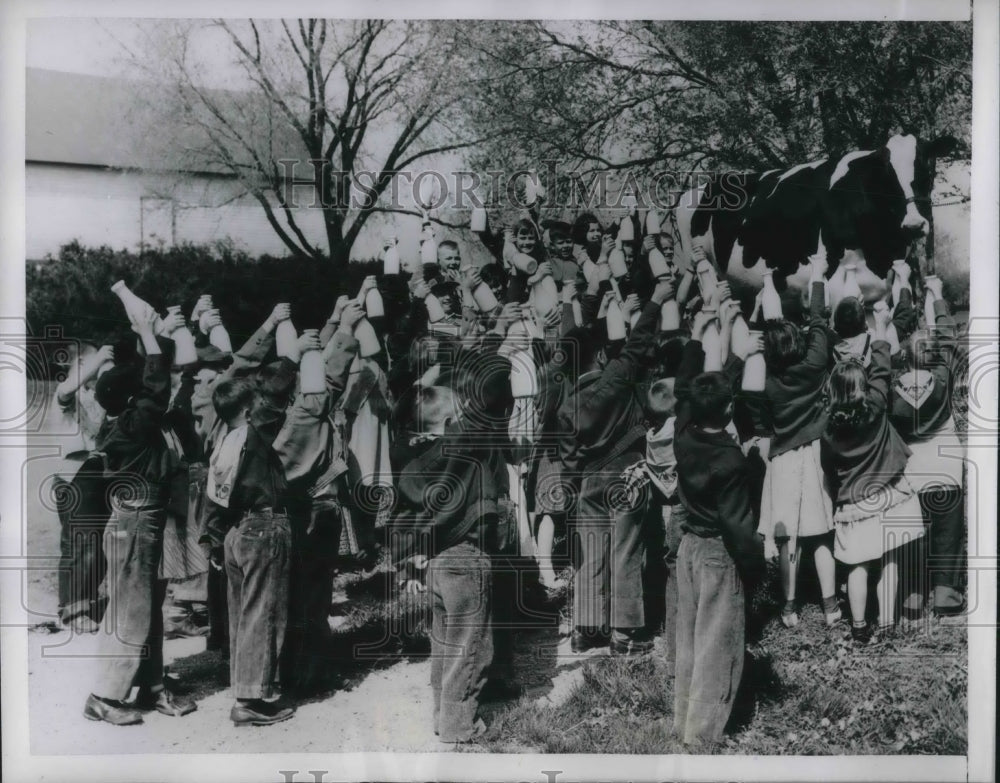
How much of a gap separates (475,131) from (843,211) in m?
1.90

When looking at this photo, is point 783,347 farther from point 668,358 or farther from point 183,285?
point 183,285

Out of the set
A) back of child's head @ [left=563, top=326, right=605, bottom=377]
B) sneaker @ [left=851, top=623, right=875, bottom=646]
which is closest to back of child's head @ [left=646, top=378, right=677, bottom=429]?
back of child's head @ [left=563, top=326, right=605, bottom=377]

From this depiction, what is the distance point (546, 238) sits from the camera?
4.76 meters

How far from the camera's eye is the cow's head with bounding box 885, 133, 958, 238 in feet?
15.7

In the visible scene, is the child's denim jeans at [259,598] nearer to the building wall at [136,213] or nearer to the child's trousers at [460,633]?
the child's trousers at [460,633]

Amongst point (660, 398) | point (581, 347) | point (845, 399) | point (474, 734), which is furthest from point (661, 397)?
point (474, 734)

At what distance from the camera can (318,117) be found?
4695 millimetres

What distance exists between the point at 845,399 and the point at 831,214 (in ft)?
3.08

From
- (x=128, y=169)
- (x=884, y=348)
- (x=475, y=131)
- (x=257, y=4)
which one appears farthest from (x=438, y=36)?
(x=884, y=348)

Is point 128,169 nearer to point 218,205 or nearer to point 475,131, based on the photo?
point 218,205

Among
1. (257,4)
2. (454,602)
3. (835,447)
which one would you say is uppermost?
(257,4)

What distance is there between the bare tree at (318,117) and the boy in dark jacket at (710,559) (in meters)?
1.78

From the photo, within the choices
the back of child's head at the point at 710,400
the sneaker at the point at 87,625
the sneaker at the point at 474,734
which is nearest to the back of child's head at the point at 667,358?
the back of child's head at the point at 710,400

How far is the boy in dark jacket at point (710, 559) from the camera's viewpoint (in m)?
Result: 4.62
